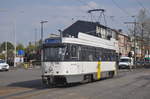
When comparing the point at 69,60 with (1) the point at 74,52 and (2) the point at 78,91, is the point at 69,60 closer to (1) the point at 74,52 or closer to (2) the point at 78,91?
(1) the point at 74,52

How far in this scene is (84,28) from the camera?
8281 centimetres

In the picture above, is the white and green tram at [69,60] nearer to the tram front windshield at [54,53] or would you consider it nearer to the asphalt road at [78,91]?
the tram front windshield at [54,53]

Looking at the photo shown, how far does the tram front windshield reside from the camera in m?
16.8

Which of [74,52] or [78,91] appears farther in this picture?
[74,52]

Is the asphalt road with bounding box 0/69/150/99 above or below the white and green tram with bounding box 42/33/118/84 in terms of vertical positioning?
below

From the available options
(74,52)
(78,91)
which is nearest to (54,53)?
(74,52)

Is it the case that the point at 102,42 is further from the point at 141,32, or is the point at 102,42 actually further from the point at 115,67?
the point at 141,32

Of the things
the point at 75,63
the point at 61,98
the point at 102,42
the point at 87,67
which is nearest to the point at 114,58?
the point at 102,42

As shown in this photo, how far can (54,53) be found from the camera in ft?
55.8

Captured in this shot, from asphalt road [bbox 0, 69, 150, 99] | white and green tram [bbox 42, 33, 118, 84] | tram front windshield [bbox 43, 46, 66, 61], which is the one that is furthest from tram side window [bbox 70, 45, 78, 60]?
asphalt road [bbox 0, 69, 150, 99]

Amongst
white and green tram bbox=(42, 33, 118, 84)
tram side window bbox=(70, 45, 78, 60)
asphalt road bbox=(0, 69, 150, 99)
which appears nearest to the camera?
asphalt road bbox=(0, 69, 150, 99)

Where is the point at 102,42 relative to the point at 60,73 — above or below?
above

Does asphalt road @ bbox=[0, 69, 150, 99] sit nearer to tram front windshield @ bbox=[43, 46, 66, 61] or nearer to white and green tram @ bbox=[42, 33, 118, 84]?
white and green tram @ bbox=[42, 33, 118, 84]

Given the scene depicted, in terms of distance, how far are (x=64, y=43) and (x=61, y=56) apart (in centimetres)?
75
